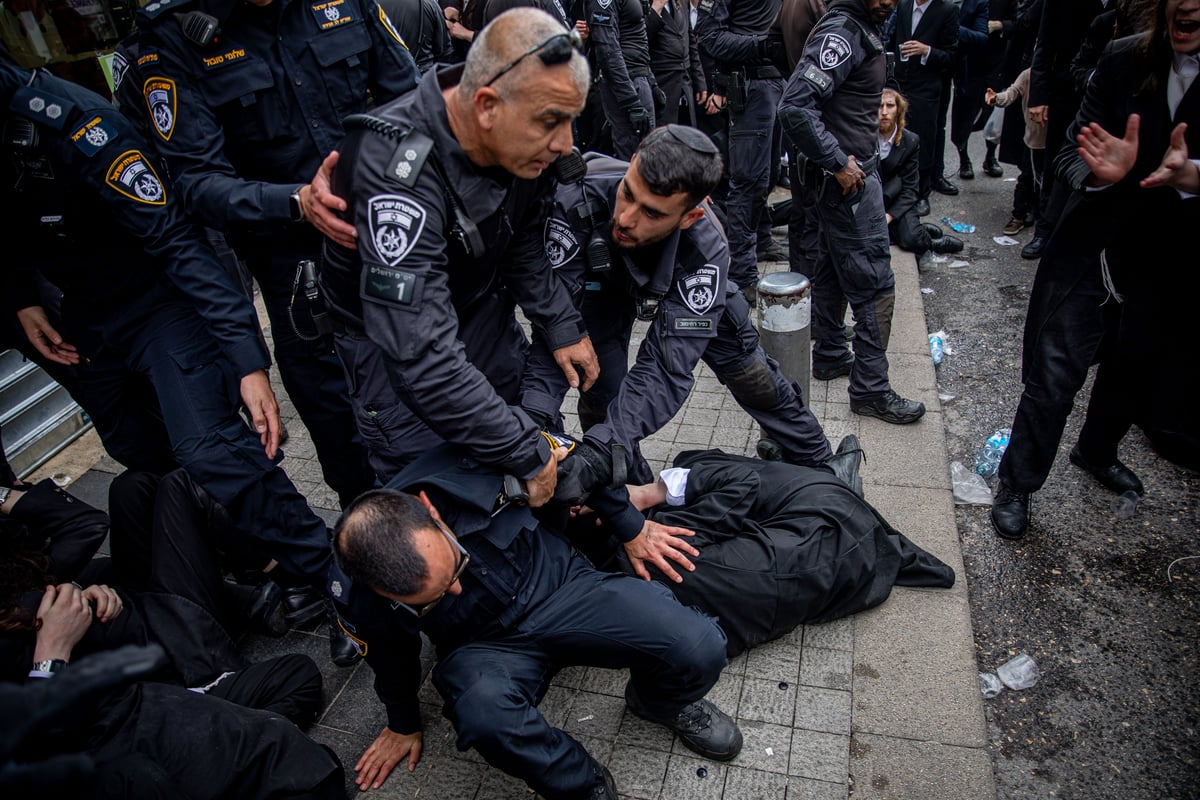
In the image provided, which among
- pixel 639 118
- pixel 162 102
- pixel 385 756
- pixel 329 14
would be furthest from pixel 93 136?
pixel 639 118

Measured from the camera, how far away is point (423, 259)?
6.79 ft

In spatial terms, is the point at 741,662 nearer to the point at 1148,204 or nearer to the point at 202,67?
the point at 1148,204

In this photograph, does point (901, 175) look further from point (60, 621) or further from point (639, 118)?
point (60, 621)

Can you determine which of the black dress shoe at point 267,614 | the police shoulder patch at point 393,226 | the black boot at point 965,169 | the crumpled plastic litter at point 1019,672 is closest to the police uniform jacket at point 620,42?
the black boot at point 965,169

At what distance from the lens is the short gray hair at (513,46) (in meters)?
1.93

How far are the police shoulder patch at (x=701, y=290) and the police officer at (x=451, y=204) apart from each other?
79 centimetres

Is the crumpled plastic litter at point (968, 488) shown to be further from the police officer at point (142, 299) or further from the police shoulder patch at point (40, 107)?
the police shoulder patch at point (40, 107)

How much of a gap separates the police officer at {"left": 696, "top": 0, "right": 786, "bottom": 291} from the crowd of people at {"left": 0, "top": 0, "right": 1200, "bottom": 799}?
5.66 ft

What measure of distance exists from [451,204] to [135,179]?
1.36 meters

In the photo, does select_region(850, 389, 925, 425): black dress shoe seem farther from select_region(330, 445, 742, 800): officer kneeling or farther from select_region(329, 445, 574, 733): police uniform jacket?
select_region(329, 445, 574, 733): police uniform jacket

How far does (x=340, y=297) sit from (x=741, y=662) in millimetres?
1897

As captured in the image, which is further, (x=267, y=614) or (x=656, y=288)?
(x=267, y=614)

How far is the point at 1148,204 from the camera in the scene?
9.28 feet

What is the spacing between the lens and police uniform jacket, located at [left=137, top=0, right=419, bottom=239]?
2637 millimetres
